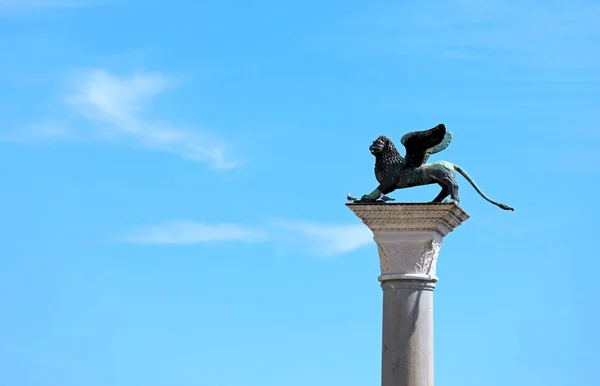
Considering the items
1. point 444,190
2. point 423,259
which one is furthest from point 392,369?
point 444,190

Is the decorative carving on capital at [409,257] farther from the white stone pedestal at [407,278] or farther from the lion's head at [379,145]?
the lion's head at [379,145]

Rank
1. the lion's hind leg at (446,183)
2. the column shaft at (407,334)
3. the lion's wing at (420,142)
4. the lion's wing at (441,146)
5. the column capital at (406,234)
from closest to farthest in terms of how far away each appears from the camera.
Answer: the column shaft at (407,334), the column capital at (406,234), the lion's hind leg at (446,183), the lion's wing at (420,142), the lion's wing at (441,146)

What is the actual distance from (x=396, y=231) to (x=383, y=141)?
1.53 m

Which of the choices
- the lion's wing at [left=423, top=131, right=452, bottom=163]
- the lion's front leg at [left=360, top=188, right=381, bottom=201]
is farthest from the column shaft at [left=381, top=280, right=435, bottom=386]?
the lion's wing at [left=423, top=131, right=452, bottom=163]

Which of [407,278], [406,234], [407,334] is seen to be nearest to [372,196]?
[406,234]

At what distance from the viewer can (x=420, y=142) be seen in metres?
16.9

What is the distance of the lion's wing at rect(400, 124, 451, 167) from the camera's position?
55.1ft

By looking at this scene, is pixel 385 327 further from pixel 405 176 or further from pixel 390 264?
pixel 405 176

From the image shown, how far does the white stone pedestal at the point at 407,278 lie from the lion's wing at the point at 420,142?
1083 mm

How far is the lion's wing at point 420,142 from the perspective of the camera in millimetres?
16781

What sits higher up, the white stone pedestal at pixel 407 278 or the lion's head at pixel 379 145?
the lion's head at pixel 379 145

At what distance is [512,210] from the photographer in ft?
56.1

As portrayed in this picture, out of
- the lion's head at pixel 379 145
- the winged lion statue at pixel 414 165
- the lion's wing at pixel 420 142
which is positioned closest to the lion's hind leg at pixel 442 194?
the winged lion statue at pixel 414 165

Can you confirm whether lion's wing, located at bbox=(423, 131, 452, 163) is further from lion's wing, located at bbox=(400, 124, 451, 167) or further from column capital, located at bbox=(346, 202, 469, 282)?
column capital, located at bbox=(346, 202, 469, 282)
